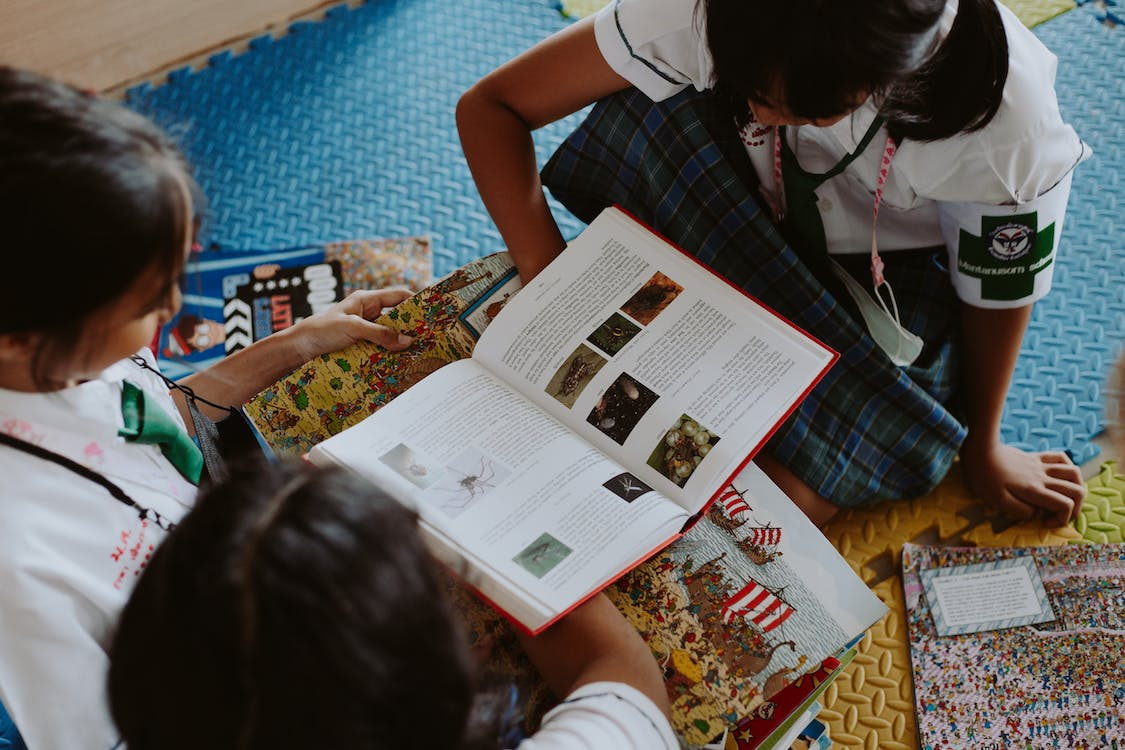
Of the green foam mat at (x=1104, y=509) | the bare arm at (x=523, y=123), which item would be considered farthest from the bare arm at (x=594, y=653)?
the green foam mat at (x=1104, y=509)

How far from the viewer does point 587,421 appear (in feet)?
2.34

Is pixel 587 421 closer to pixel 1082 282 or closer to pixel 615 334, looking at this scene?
pixel 615 334

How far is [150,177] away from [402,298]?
354 mm

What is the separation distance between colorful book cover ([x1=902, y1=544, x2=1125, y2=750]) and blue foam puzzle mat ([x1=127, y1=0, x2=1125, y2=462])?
16 cm

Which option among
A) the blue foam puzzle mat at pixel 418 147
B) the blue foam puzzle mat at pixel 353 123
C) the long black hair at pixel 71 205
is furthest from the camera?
the blue foam puzzle mat at pixel 353 123

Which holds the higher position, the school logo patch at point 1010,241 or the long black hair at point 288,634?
the long black hair at point 288,634

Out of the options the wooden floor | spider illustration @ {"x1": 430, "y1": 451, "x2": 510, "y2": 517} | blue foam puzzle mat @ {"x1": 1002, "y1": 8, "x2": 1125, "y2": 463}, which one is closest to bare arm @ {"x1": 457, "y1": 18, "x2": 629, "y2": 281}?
spider illustration @ {"x1": 430, "y1": 451, "x2": 510, "y2": 517}

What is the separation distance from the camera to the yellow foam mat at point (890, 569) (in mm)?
881

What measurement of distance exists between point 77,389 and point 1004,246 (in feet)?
2.41

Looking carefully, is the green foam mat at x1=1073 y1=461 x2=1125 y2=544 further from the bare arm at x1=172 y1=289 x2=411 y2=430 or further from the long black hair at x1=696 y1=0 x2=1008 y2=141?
the bare arm at x1=172 y1=289 x2=411 y2=430

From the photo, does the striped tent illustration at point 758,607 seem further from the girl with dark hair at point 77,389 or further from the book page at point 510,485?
the girl with dark hair at point 77,389

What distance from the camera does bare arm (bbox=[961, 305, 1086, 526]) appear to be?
0.92 metres

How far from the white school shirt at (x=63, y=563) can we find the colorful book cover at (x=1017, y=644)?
0.70m

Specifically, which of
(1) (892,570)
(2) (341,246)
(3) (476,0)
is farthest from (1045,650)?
(3) (476,0)
